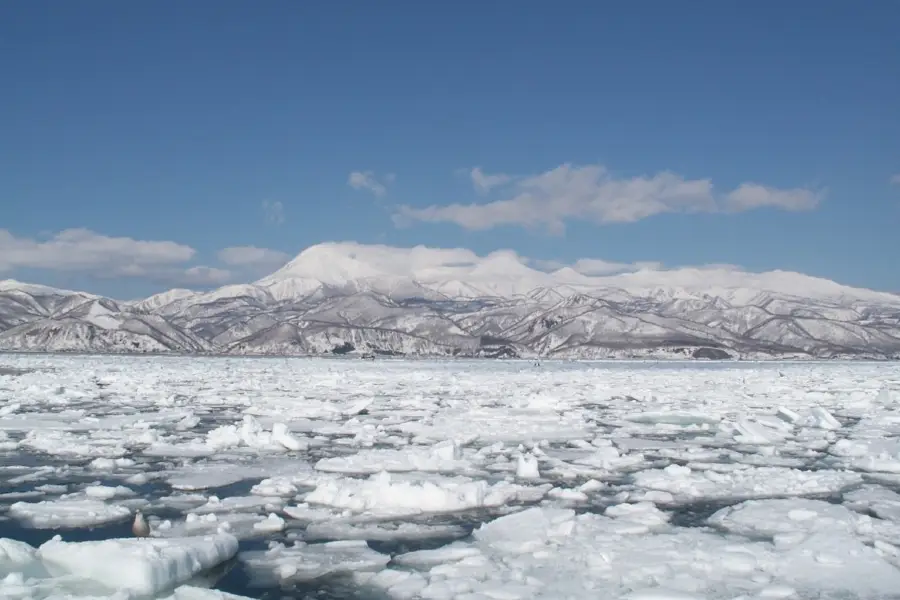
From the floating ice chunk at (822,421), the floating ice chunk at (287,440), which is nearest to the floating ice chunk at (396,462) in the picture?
the floating ice chunk at (287,440)

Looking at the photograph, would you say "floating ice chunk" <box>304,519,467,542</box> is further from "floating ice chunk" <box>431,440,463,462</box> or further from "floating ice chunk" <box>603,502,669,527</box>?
"floating ice chunk" <box>431,440,463,462</box>

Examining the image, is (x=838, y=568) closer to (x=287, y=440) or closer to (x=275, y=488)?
(x=275, y=488)

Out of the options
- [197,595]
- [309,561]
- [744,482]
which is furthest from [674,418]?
[197,595]

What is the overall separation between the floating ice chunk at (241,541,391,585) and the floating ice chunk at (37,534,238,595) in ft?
1.46

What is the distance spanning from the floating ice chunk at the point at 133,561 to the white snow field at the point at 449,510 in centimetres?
2

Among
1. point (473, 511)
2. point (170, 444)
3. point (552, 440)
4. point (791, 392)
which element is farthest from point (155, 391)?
point (791, 392)

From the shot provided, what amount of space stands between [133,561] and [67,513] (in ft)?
10.0

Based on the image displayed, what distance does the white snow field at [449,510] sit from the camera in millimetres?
6012

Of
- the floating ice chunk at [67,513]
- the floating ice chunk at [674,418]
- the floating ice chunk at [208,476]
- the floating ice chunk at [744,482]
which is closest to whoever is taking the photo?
the floating ice chunk at [67,513]

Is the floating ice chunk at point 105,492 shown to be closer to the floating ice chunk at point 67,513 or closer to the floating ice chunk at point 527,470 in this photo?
the floating ice chunk at point 67,513

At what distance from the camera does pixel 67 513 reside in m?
8.20

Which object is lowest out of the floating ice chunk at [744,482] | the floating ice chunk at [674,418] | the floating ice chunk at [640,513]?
the floating ice chunk at [640,513]

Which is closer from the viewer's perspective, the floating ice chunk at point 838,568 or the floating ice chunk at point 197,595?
the floating ice chunk at point 197,595

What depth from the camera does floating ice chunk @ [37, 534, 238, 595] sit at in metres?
5.66
